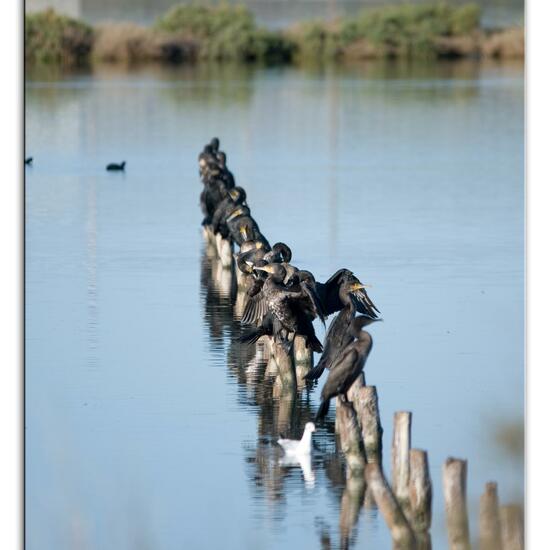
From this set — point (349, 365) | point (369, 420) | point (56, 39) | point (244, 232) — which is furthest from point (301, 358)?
point (56, 39)

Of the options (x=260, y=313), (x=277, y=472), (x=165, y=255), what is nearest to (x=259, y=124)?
(x=165, y=255)

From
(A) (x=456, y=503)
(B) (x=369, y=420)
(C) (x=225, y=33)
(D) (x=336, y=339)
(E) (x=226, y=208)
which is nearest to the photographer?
(A) (x=456, y=503)

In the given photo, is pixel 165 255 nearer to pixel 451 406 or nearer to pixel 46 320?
pixel 46 320

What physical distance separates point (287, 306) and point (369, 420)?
7.11 feet

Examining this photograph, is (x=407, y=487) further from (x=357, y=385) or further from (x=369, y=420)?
(x=357, y=385)

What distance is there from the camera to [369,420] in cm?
1130

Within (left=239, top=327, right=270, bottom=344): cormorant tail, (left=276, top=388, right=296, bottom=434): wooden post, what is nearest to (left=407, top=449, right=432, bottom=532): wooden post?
(left=276, top=388, right=296, bottom=434): wooden post

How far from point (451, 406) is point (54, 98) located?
100ft

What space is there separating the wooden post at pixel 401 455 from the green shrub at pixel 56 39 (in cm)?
4224

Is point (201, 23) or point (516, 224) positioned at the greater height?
point (201, 23)

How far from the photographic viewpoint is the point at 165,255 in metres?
20.7

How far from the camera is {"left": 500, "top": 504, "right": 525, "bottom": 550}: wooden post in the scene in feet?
29.1

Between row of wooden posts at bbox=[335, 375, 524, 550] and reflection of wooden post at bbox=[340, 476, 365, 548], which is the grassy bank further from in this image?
row of wooden posts at bbox=[335, 375, 524, 550]
